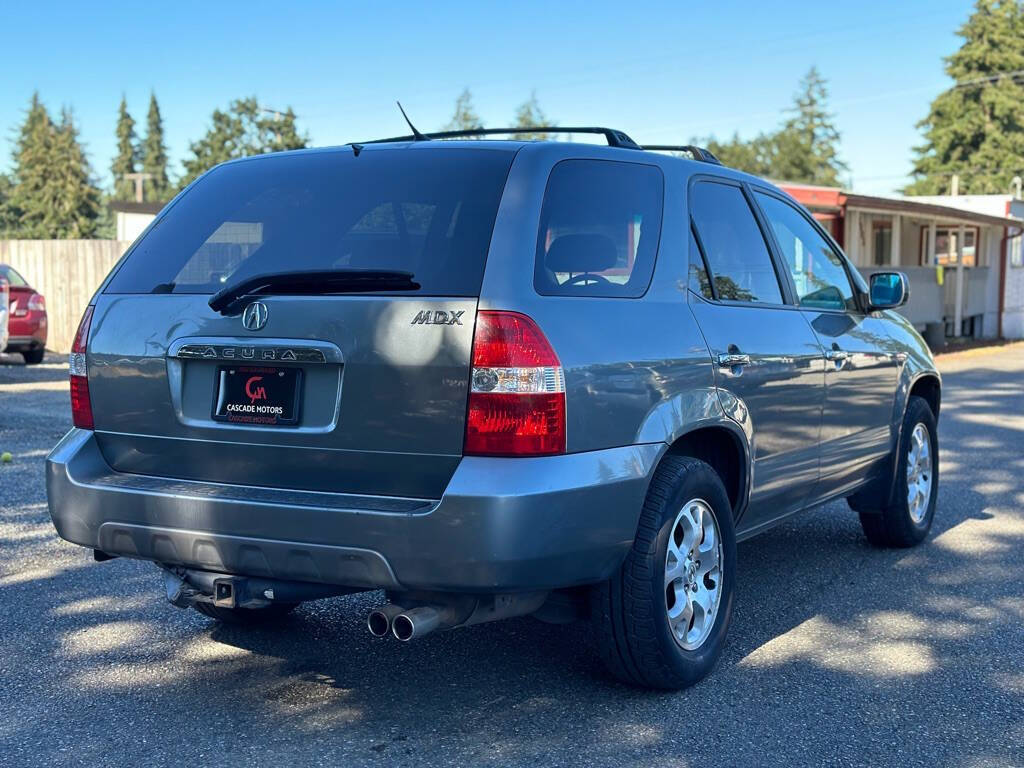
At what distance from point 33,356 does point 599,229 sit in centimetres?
1578

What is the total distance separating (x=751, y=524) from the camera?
4.93 metres

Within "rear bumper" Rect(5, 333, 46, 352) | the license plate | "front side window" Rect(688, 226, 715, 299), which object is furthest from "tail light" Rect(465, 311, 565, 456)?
"rear bumper" Rect(5, 333, 46, 352)

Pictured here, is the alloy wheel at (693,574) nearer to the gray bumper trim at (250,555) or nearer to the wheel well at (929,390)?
the gray bumper trim at (250,555)

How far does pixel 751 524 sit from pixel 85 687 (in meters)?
2.60

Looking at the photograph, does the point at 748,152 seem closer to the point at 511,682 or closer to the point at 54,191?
the point at 54,191

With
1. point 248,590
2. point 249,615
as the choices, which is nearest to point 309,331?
point 248,590

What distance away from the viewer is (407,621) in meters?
3.54

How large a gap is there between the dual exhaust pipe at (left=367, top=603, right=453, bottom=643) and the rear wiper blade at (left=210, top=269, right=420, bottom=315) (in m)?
0.96

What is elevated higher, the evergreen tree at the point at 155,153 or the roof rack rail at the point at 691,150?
the evergreen tree at the point at 155,153

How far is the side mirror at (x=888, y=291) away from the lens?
591 centimetres

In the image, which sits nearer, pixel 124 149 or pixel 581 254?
pixel 581 254

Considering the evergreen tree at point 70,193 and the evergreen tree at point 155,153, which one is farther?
the evergreen tree at point 155,153

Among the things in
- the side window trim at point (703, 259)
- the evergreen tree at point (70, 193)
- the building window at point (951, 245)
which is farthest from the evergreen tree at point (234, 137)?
the side window trim at point (703, 259)

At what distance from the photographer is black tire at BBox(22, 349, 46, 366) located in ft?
58.7
